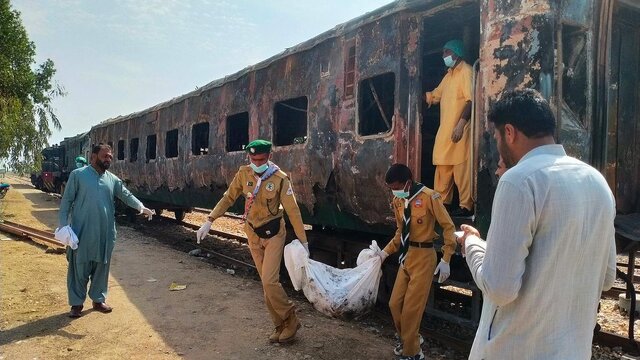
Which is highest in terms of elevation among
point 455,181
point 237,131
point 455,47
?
point 455,47

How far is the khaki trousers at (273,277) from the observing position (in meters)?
4.27

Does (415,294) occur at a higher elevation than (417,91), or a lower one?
lower

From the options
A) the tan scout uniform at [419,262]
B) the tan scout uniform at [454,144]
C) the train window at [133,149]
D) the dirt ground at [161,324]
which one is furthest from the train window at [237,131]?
the train window at [133,149]

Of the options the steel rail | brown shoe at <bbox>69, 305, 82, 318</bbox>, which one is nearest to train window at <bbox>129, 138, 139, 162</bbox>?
the steel rail

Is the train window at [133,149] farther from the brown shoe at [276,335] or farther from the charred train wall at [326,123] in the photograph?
the brown shoe at [276,335]

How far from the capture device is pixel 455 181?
4332 millimetres

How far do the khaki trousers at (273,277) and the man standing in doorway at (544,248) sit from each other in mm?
2839

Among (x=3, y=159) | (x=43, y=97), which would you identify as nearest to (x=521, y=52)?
(x=3, y=159)

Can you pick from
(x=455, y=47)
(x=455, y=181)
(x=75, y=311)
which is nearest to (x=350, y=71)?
(x=455, y=47)

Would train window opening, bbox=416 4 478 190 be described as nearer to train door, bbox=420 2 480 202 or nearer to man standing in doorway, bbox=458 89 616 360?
train door, bbox=420 2 480 202

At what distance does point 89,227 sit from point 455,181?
155 inches

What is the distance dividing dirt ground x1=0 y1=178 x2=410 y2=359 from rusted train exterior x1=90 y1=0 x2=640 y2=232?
1388 millimetres

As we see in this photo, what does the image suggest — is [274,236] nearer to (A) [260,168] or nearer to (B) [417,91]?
(A) [260,168]

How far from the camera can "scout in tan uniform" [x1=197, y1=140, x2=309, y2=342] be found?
429cm
